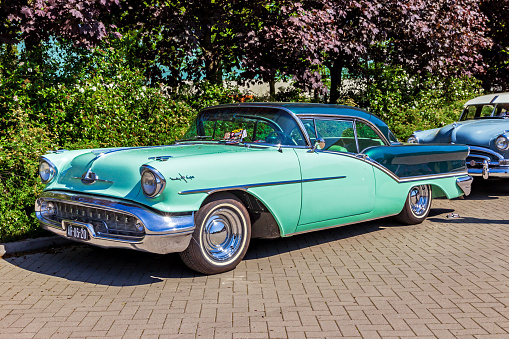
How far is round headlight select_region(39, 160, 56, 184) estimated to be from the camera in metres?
5.43

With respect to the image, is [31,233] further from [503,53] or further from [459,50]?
[503,53]

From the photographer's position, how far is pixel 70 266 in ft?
17.6

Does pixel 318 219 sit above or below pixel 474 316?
above

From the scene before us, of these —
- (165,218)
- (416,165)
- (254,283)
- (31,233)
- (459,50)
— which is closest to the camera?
(165,218)

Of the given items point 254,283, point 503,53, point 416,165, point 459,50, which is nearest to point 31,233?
point 254,283

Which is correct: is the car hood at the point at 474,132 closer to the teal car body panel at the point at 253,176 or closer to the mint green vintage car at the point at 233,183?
the teal car body panel at the point at 253,176

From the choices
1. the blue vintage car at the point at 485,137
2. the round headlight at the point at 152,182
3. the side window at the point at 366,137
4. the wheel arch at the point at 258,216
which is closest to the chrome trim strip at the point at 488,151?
the blue vintage car at the point at 485,137

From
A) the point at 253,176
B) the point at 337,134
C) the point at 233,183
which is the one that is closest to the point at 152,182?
the point at 233,183

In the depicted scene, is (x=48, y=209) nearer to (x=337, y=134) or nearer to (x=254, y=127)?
(x=254, y=127)

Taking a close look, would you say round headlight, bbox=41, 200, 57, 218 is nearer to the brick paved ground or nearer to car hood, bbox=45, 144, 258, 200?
car hood, bbox=45, 144, 258, 200

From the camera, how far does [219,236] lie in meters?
5.04

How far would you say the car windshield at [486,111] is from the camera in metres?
10.9

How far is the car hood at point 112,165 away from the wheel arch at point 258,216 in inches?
18.3

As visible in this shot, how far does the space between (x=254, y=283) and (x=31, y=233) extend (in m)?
3.08
